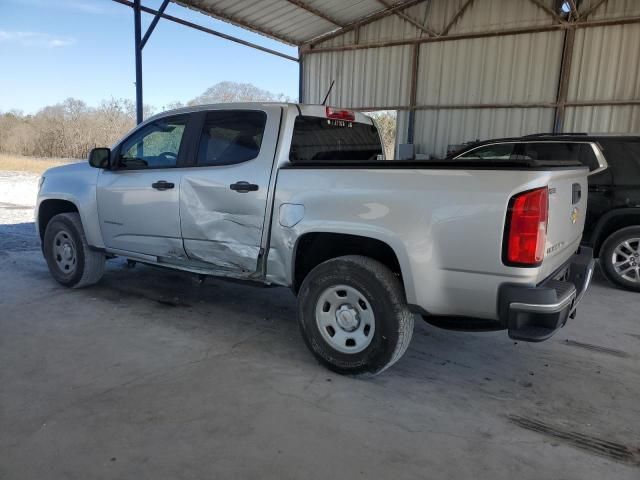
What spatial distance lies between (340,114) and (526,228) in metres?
2.20

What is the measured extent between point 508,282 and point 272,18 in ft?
39.7

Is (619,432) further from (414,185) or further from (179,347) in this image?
(179,347)

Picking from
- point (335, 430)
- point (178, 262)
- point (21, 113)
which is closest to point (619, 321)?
point (335, 430)

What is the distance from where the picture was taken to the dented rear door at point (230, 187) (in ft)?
12.6

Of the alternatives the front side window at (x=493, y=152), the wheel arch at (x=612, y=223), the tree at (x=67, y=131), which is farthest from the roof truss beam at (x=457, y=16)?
the tree at (x=67, y=131)

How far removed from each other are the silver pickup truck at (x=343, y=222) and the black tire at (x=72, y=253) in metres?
0.19

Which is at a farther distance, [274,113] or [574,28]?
[574,28]

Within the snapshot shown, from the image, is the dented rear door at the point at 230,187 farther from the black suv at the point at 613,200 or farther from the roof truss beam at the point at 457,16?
the roof truss beam at the point at 457,16

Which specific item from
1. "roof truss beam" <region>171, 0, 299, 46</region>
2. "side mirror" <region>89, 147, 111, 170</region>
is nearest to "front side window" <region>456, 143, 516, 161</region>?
"side mirror" <region>89, 147, 111, 170</region>

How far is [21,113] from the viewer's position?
52.5m

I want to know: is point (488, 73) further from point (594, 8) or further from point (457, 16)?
point (594, 8)

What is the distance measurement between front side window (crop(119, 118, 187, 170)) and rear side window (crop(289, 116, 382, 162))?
1180mm

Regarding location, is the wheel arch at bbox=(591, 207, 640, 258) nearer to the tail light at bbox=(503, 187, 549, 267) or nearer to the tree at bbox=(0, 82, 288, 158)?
the tail light at bbox=(503, 187, 549, 267)

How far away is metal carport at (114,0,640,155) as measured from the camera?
11859 millimetres
